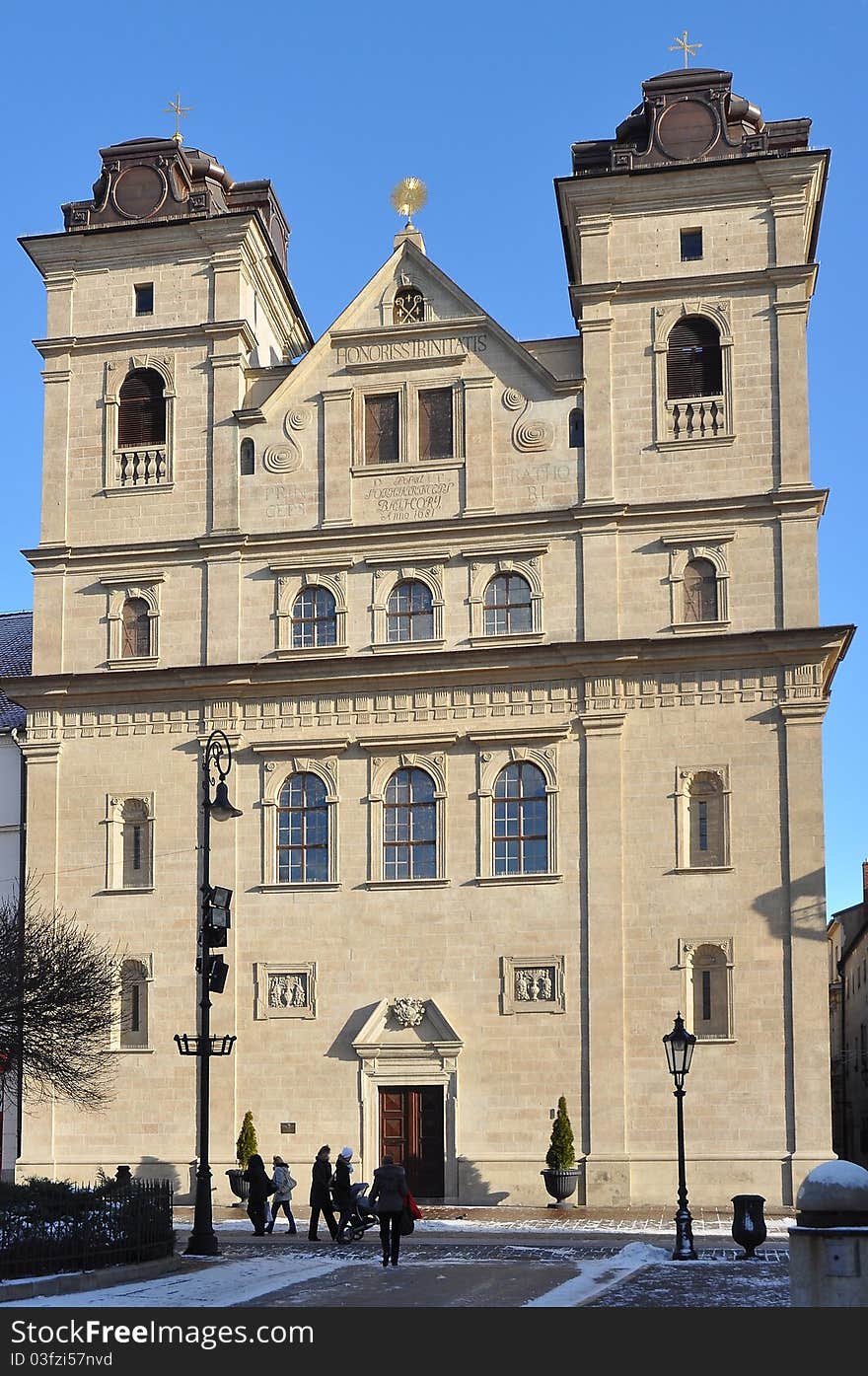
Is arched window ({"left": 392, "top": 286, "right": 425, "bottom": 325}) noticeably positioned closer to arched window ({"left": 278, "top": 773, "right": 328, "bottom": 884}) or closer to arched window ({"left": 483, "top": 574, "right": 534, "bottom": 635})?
arched window ({"left": 483, "top": 574, "right": 534, "bottom": 635})

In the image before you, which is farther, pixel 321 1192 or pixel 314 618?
pixel 314 618

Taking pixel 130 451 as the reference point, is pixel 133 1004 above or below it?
below

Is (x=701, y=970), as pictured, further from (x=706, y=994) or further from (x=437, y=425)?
(x=437, y=425)

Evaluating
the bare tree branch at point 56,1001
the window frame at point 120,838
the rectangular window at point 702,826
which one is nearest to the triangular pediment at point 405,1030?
the bare tree branch at point 56,1001

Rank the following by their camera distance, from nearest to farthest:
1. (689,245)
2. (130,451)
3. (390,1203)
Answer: (390,1203) < (689,245) < (130,451)

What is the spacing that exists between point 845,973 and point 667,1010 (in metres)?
52.3

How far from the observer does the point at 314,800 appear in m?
40.0

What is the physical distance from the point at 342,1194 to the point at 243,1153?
26.7 feet

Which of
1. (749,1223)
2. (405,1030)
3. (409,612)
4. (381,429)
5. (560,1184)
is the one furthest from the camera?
(381,429)

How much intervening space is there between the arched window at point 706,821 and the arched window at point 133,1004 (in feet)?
40.1

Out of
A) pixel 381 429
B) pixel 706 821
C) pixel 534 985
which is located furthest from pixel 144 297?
pixel 534 985

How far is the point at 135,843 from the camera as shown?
41156 mm
